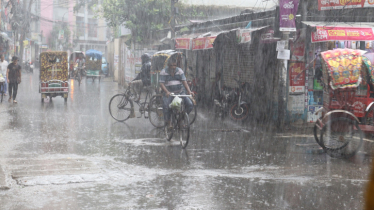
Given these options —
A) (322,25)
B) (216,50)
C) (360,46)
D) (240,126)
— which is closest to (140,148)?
(240,126)

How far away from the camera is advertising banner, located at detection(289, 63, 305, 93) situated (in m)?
12.1

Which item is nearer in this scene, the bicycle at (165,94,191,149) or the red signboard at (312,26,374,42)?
the bicycle at (165,94,191,149)

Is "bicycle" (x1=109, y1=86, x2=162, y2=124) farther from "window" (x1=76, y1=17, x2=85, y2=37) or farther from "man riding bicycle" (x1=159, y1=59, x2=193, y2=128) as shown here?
"window" (x1=76, y1=17, x2=85, y2=37)

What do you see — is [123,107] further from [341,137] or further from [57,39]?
[57,39]

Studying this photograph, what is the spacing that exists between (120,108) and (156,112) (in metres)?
1.33

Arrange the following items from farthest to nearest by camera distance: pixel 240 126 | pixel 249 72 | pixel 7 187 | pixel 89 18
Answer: pixel 89 18, pixel 249 72, pixel 240 126, pixel 7 187

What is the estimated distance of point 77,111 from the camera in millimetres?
15250

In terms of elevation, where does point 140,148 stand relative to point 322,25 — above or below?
below

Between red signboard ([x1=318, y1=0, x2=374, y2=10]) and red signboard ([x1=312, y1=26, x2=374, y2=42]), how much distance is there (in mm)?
943

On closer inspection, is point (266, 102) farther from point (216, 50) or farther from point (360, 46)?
point (216, 50)

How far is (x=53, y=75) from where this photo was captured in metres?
18.5

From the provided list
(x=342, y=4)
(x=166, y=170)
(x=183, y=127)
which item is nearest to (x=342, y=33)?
(x=342, y=4)

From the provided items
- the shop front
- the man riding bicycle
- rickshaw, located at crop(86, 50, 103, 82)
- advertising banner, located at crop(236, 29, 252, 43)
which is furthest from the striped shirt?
rickshaw, located at crop(86, 50, 103, 82)

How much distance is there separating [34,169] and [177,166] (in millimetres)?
2192
